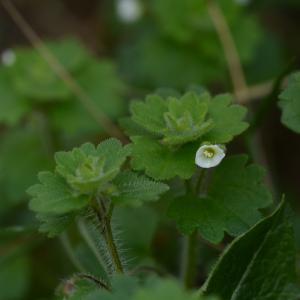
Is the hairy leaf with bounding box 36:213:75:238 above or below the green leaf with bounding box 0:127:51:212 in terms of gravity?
below

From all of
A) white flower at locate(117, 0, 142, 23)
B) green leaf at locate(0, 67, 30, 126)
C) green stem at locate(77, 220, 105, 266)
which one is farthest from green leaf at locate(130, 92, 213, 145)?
white flower at locate(117, 0, 142, 23)

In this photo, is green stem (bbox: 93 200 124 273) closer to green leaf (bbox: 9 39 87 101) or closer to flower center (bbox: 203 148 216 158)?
flower center (bbox: 203 148 216 158)

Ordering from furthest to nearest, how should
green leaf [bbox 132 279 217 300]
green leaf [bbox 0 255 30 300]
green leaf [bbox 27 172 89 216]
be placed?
green leaf [bbox 0 255 30 300] < green leaf [bbox 27 172 89 216] < green leaf [bbox 132 279 217 300]

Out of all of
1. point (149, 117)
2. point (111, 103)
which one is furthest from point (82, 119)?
point (149, 117)

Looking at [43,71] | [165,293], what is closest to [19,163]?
[43,71]

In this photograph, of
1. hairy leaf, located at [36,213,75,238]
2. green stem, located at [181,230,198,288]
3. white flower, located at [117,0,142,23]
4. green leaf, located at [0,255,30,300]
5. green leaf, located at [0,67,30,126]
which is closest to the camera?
hairy leaf, located at [36,213,75,238]

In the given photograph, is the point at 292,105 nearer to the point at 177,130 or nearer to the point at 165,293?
the point at 177,130
